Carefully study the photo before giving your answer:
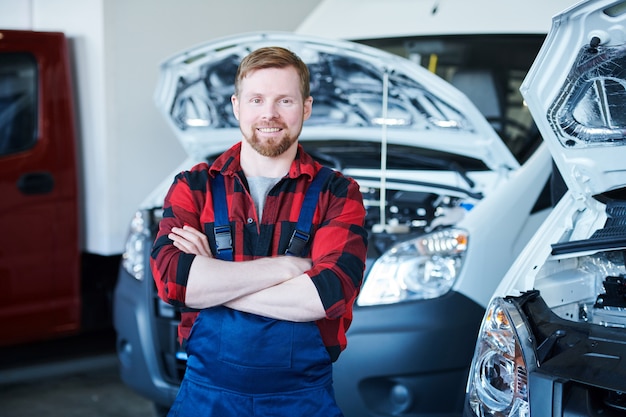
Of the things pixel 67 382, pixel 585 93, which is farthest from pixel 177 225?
pixel 67 382

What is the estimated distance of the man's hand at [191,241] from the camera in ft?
8.38

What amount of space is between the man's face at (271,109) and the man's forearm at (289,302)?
0.38 meters

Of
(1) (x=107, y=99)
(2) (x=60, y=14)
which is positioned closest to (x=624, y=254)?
(1) (x=107, y=99)

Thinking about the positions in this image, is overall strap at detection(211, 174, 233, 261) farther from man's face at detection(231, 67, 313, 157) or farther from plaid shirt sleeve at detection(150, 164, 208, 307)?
man's face at detection(231, 67, 313, 157)

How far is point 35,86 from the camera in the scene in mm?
5613

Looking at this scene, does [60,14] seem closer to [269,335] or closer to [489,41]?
[489,41]

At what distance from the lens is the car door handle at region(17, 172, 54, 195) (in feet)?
17.9

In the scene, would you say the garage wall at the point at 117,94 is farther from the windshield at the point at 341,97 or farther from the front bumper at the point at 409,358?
the front bumper at the point at 409,358

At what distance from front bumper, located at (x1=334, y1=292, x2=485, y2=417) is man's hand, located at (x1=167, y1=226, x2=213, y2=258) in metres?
1.29

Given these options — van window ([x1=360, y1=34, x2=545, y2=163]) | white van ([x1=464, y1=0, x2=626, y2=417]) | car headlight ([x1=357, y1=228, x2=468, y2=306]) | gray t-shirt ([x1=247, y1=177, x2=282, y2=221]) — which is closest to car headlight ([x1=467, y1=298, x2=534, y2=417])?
white van ([x1=464, y1=0, x2=626, y2=417])

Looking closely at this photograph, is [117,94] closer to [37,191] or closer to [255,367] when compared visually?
[37,191]

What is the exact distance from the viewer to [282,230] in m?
2.57

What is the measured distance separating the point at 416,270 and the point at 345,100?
1.30 meters

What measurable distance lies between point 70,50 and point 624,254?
155 inches
